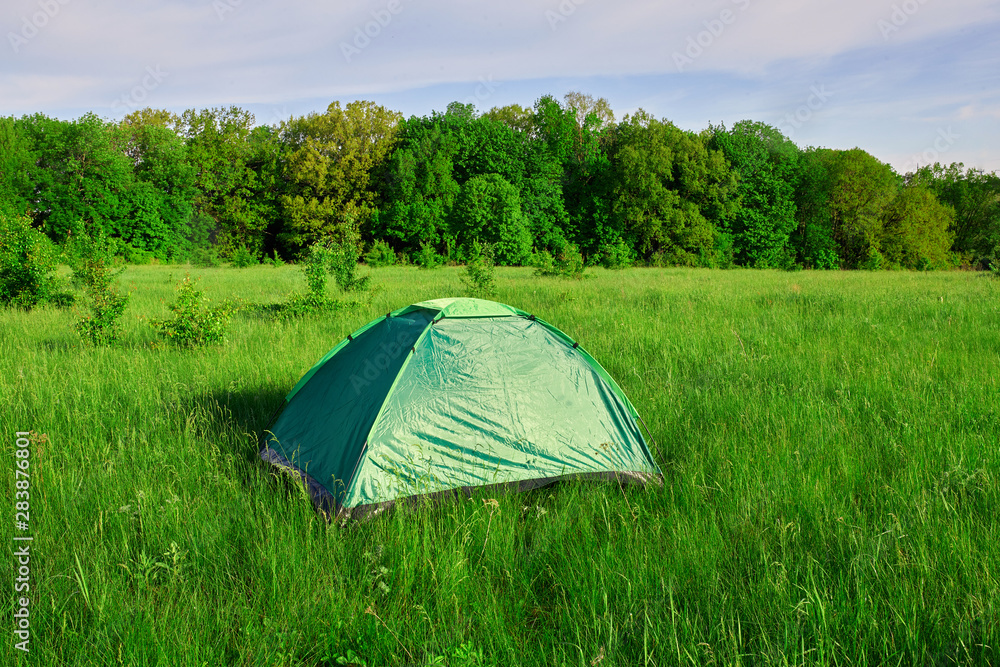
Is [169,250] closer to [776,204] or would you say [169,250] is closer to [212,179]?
[212,179]

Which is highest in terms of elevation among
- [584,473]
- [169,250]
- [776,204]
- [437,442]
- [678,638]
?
[776,204]

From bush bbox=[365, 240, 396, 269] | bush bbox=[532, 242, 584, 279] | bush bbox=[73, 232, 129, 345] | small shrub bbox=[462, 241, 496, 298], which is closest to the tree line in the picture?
bush bbox=[365, 240, 396, 269]

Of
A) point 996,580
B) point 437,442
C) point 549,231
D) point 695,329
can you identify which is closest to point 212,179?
point 549,231

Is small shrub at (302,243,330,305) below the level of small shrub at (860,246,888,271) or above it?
below

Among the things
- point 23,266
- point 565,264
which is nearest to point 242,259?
point 565,264

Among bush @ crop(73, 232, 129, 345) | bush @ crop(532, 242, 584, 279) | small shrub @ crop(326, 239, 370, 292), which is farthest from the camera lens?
bush @ crop(532, 242, 584, 279)

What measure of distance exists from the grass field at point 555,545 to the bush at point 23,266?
6.27 meters

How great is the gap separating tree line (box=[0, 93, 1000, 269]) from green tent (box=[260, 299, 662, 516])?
1227 inches

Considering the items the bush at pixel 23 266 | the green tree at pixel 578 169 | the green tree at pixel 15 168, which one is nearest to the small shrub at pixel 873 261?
the green tree at pixel 578 169

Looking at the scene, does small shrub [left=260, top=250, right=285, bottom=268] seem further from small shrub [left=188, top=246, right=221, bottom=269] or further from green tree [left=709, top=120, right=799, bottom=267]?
green tree [left=709, top=120, right=799, bottom=267]

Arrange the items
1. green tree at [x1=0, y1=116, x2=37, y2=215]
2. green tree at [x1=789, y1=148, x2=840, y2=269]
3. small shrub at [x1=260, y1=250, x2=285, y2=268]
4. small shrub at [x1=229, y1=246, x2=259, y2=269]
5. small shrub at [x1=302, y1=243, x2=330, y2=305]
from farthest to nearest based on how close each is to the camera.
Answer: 1. green tree at [x1=789, y1=148, x2=840, y2=269]
2. small shrub at [x1=229, y1=246, x2=259, y2=269]
3. green tree at [x1=0, y1=116, x2=37, y2=215]
4. small shrub at [x1=260, y1=250, x2=285, y2=268]
5. small shrub at [x1=302, y1=243, x2=330, y2=305]

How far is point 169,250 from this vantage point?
37.4m

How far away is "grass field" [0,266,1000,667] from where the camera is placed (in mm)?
2504

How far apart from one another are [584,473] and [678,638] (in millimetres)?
1469
